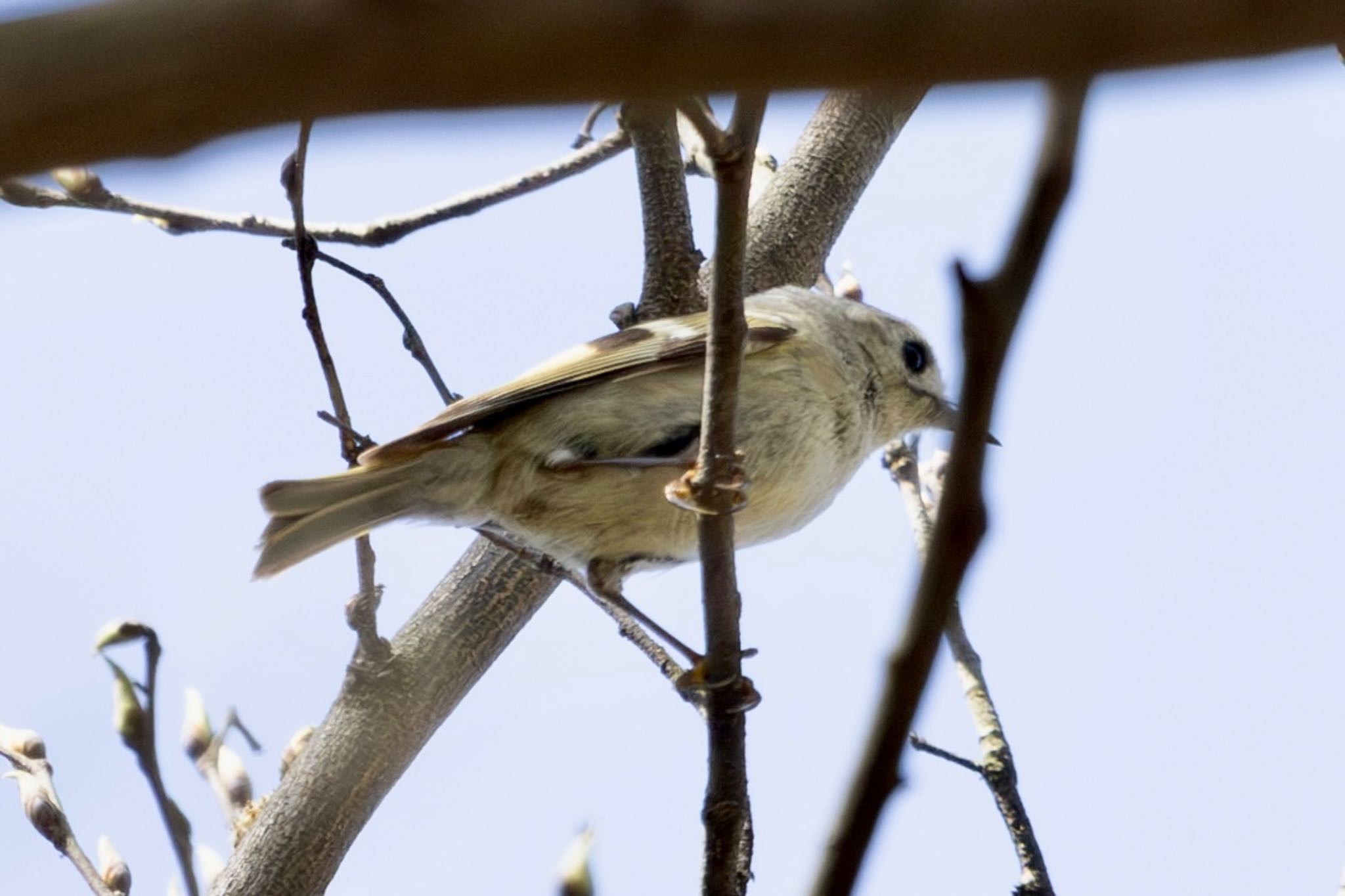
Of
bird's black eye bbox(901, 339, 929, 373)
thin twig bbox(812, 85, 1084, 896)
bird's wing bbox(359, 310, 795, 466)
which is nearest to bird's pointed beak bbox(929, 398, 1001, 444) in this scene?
bird's black eye bbox(901, 339, 929, 373)

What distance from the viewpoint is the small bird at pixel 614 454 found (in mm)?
2934

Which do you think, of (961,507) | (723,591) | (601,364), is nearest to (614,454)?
(601,364)

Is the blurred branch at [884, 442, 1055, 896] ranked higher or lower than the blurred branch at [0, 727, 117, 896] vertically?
higher

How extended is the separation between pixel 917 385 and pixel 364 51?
10.5 feet

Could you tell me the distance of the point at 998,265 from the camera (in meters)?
0.69

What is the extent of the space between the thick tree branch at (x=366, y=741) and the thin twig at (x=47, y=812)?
327 millimetres

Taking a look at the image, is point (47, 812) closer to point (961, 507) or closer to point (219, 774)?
point (219, 774)

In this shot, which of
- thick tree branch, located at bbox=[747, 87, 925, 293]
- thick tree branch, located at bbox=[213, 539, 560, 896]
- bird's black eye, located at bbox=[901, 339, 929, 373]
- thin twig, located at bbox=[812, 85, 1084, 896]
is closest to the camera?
thin twig, located at bbox=[812, 85, 1084, 896]

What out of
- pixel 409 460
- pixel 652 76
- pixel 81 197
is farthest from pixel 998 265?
pixel 81 197

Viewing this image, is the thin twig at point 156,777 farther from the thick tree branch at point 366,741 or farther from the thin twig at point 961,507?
the thin twig at point 961,507

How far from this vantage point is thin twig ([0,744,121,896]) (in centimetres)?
227

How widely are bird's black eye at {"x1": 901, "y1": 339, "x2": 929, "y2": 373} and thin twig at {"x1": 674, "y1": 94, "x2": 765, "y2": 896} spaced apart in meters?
1.34

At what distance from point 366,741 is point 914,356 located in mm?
1712

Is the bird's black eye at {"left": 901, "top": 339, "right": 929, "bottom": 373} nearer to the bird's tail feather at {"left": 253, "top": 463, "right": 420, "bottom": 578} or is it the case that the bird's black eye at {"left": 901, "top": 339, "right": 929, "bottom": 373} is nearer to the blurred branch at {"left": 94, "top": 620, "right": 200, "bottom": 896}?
the bird's tail feather at {"left": 253, "top": 463, "right": 420, "bottom": 578}
